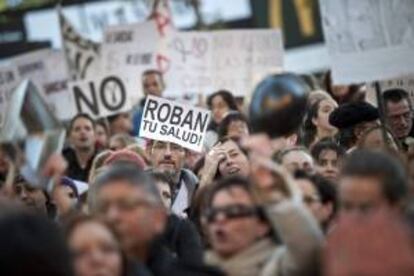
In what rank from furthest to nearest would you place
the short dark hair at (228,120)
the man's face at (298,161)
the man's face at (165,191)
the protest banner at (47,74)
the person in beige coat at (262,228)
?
the protest banner at (47,74)
the short dark hair at (228,120)
the man's face at (165,191)
the man's face at (298,161)
the person in beige coat at (262,228)

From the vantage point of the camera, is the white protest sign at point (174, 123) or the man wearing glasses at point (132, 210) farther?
the white protest sign at point (174, 123)

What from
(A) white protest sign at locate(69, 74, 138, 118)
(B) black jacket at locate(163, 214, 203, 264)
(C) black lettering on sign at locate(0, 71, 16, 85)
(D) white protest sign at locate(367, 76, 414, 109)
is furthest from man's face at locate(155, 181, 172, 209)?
(C) black lettering on sign at locate(0, 71, 16, 85)

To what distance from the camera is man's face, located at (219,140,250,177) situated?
11.9 metres

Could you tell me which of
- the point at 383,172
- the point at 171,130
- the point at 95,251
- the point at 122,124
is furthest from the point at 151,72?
the point at 383,172

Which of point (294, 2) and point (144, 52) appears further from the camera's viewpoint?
point (294, 2)

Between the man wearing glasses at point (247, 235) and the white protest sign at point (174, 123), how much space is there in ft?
16.8

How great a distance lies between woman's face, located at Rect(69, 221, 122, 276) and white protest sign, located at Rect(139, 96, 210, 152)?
5489 mm

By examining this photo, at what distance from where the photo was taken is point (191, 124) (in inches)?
524

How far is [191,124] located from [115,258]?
19.1 feet

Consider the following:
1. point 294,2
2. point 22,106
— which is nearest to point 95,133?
point 22,106

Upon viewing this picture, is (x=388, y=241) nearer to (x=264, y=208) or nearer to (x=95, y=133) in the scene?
(x=264, y=208)

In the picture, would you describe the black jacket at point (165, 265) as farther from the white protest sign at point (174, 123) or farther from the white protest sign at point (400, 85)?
the white protest sign at point (400, 85)

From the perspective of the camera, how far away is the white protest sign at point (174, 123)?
1314 cm

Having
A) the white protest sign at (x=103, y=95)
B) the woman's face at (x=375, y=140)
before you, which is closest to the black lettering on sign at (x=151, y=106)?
the woman's face at (x=375, y=140)
